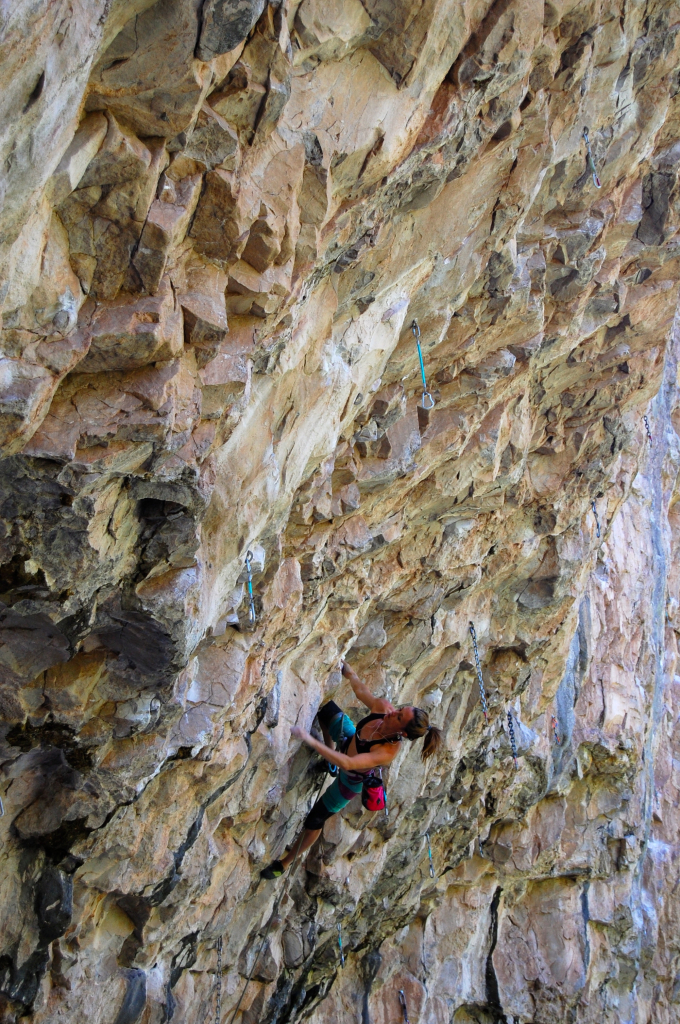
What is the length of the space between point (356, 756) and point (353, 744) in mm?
423

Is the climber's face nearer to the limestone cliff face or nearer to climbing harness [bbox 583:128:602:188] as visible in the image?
the limestone cliff face

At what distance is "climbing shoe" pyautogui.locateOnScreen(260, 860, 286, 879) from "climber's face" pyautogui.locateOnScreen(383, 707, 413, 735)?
67.9 inches

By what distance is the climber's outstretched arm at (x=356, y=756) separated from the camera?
18.4 feet

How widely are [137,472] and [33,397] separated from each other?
656mm

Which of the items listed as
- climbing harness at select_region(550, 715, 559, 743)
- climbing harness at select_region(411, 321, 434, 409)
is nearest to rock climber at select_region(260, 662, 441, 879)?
climbing harness at select_region(411, 321, 434, 409)

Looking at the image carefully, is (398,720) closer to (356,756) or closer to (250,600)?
(356,756)

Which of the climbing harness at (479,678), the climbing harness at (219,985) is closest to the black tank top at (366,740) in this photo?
the climbing harness at (219,985)

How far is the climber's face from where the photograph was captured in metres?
→ 5.69

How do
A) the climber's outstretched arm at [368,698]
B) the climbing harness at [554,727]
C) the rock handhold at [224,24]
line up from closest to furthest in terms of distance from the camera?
the rock handhold at [224,24]
the climber's outstretched arm at [368,698]
the climbing harness at [554,727]

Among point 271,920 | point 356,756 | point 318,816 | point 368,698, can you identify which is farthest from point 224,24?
point 271,920

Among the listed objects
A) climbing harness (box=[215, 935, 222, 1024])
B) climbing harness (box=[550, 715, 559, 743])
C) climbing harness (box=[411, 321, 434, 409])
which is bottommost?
climbing harness (box=[215, 935, 222, 1024])

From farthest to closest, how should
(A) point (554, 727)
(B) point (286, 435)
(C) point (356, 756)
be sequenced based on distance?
(A) point (554, 727) → (C) point (356, 756) → (B) point (286, 435)

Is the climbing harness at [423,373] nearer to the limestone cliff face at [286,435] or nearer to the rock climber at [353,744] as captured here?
the limestone cliff face at [286,435]

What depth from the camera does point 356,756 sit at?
5766 millimetres
